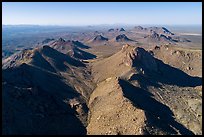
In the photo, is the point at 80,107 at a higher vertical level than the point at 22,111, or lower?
lower

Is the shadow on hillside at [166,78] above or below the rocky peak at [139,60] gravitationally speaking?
below

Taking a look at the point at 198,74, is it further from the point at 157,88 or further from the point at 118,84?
the point at 118,84

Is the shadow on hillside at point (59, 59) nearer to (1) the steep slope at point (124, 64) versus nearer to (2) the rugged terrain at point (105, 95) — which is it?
(2) the rugged terrain at point (105, 95)

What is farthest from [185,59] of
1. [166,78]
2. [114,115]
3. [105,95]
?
[114,115]

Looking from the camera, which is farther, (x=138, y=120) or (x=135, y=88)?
(x=135, y=88)

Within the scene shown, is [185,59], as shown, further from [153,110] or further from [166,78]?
[153,110]

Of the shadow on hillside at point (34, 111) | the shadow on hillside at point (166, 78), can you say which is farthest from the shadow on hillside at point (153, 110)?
the shadow on hillside at point (34, 111)

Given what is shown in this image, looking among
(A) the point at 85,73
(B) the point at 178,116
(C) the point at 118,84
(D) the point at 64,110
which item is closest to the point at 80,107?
(D) the point at 64,110
